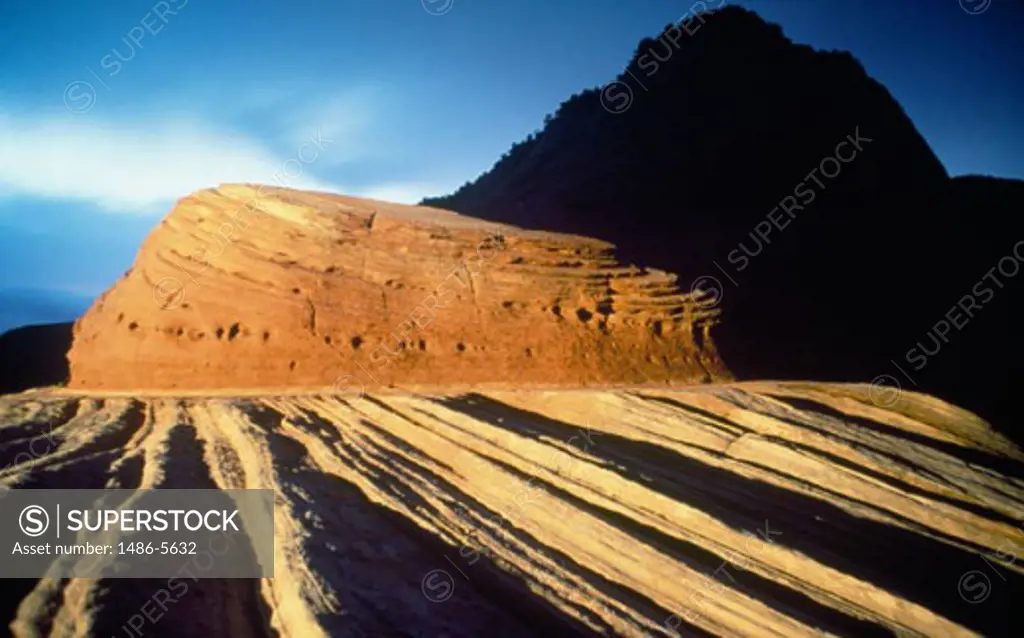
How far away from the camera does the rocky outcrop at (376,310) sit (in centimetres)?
810

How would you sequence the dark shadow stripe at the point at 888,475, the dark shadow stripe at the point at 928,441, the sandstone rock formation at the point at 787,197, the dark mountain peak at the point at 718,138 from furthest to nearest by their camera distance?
1. the dark mountain peak at the point at 718,138
2. the sandstone rock formation at the point at 787,197
3. the dark shadow stripe at the point at 928,441
4. the dark shadow stripe at the point at 888,475

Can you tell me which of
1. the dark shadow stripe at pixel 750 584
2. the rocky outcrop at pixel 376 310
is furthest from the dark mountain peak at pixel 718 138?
the dark shadow stripe at pixel 750 584

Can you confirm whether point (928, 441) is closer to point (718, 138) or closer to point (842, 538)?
point (842, 538)

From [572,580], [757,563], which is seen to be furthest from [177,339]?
[757,563]

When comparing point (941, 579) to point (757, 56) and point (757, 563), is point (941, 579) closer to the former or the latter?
point (757, 563)

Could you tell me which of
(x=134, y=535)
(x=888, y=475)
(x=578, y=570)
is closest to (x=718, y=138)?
(x=888, y=475)

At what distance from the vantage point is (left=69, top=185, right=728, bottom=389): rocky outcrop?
26.6 ft

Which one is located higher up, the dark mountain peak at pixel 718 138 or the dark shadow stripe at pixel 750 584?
the dark mountain peak at pixel 718 138

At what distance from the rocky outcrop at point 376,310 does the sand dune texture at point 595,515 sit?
211cm

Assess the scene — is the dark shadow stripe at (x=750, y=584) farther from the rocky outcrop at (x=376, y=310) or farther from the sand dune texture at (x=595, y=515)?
the rocky outcrop at (x=376, y=310)

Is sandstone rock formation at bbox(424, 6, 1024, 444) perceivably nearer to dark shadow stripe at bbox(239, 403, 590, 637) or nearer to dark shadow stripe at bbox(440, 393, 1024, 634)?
dark shadow stripe at bbox(440, 393, 1024, 634)

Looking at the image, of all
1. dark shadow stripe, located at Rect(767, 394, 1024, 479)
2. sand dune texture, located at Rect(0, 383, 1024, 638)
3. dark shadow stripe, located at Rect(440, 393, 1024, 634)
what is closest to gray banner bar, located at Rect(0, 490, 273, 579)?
sand dune texture, located at Rect(0, 383, 1024, 638)

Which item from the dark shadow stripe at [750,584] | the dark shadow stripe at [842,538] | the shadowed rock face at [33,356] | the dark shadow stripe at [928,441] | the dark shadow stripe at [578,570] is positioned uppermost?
the dark shadow stripe at [928,441]

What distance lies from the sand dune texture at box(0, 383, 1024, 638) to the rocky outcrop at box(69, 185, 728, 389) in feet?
6.93
